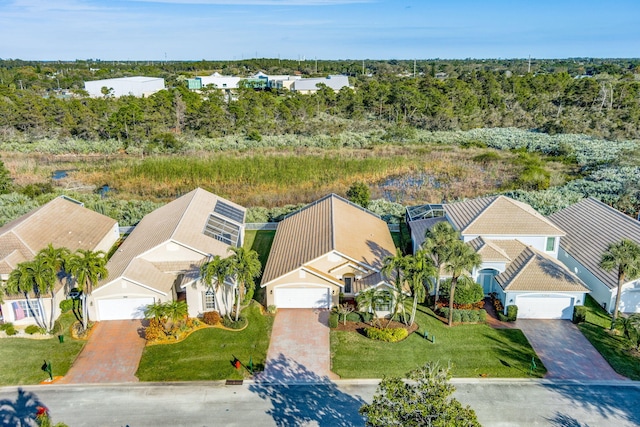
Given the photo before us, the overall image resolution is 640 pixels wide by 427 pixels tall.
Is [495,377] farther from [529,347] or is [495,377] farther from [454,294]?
[454,294]

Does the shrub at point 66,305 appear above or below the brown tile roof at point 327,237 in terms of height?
below

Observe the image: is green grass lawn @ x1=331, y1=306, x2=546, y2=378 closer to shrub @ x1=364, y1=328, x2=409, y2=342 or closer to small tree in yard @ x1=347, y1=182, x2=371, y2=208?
shrub @ x1=364, y1=328, x2=409, y2=342

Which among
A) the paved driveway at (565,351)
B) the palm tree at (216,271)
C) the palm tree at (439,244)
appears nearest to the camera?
the paved driveway at (565,351)

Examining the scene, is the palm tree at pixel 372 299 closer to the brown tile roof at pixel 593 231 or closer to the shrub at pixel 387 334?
the shrub at pixel 387 334

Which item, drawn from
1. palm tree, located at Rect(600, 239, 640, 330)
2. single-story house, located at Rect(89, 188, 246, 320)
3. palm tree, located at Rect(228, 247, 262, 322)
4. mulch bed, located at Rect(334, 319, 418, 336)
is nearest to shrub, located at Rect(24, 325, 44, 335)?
single-story house, located at Rect(89, 188, 246, 320)

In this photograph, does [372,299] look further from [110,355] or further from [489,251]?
[110,355]

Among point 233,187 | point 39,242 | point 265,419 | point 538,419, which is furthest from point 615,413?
point 233,187

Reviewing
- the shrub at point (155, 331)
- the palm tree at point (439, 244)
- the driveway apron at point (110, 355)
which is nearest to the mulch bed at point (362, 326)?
the palm tree at point (439, 244)
